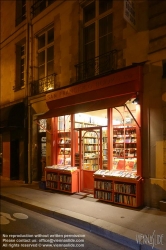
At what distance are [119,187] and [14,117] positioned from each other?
6.46 meters

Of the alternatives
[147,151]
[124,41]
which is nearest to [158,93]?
[147,151]

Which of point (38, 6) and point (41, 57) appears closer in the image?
point (38, 6)

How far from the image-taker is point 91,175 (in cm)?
843

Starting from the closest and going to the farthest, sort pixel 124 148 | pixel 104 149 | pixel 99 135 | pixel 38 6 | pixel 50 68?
1. pixel 124 148
2. pixel 104 149
3. pixel 99 135
4. pixel 50 68
5. pixel 38 6

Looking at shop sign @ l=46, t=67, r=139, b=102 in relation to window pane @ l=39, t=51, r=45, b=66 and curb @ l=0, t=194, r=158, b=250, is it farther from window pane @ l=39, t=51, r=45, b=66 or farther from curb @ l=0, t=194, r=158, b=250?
curb @ l=0, t=194, r=158, b=250

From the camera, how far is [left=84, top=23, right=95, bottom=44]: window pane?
366 inches

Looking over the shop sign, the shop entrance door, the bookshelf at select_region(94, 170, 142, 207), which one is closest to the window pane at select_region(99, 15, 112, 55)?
the shop sign

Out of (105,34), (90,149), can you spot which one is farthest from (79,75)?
(90,149)

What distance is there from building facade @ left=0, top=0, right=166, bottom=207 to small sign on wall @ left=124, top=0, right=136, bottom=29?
26mm

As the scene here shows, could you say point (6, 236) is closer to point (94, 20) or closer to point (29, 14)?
point (94, 20)

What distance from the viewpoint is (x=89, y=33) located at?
9.48m

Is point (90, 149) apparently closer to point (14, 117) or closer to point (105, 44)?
point (105, 44)

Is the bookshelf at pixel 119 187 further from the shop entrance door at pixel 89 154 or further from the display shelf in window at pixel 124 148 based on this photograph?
the shop entrance door at pixel 89 154

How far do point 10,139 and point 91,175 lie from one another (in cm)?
586
